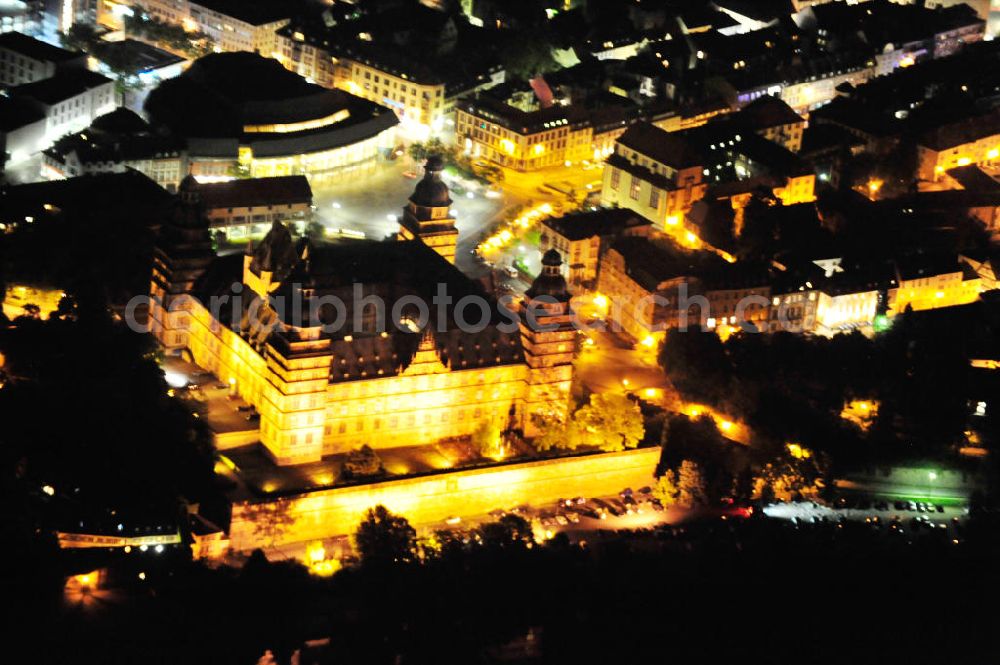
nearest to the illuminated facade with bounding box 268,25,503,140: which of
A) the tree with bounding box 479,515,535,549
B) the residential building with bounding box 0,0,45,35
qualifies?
the residential building with bounding box 0,0,45,35

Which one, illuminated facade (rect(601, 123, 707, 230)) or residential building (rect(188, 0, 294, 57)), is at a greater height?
residential building (rect(188, 0, 294, 57))

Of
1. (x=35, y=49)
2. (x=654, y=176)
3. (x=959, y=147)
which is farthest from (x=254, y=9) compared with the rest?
(x=959, y=147)

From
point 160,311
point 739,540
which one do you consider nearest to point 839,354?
point 739,540

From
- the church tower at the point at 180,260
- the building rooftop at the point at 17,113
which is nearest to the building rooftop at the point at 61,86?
the building rooftop at the point at 17,113

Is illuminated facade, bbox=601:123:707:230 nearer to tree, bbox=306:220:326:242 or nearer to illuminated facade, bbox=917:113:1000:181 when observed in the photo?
illuminated facade, bbox=917:113:1000:181

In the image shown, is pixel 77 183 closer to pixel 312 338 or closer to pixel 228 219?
pixel 228 219

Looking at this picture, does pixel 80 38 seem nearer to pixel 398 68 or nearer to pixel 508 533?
pixel 398 68

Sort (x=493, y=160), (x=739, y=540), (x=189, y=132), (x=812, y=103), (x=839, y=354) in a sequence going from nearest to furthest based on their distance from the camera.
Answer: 1. (x=739, y=540)
2. (x=839, y=354)
3. (x=189, y=132)
4. (x=493, y=160)
5. (x=812, y=103)
